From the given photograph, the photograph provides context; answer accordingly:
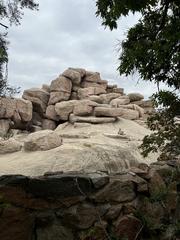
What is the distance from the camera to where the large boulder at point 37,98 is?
3197 centimetres

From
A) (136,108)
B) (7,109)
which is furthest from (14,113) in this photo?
(136,108)

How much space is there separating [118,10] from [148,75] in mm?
1222

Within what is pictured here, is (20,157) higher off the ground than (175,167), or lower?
lower

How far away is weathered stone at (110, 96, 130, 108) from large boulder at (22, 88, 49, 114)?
18.8ft

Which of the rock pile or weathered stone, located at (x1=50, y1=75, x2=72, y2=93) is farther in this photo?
weathered stone, located at (x1=50, y1=75, x2=72, y2=93)

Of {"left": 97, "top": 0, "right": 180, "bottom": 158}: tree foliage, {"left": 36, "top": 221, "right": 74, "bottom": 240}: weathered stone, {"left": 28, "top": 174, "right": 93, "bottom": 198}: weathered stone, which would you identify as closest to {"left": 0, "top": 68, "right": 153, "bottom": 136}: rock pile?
{"left": 97, "top": 0, "right": 180, "bottom": 158}: tree foliage

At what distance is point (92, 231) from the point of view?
15.4 ft

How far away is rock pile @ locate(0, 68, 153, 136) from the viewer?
2834cm

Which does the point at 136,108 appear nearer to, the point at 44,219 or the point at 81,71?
the point at 81,71

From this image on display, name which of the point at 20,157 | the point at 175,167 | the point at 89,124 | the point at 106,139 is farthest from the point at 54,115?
the point at 175,167

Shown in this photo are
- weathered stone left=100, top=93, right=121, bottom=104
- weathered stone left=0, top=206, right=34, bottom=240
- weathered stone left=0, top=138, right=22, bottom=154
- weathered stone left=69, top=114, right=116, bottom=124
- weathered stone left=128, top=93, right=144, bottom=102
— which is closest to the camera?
weathered stone left=0, top=206, right=34, bottom=240

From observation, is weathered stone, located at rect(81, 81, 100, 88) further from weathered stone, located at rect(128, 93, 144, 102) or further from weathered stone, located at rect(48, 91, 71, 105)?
weathered stone, located at rect(128, 93, 144, 102)

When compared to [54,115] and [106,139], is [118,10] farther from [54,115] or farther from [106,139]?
[54,115]

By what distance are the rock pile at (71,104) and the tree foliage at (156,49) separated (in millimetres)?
20356
